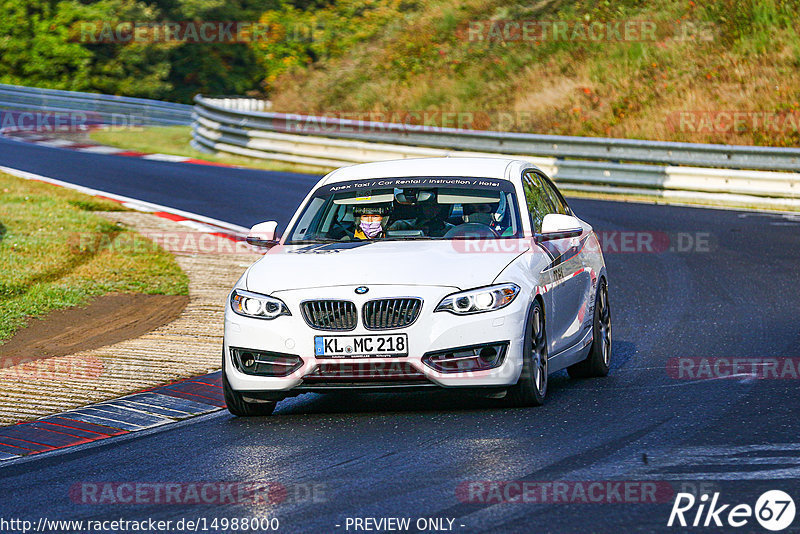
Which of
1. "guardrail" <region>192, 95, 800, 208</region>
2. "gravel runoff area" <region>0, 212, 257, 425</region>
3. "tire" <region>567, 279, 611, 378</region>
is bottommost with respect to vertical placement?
"guardrail" <region>192, 95, 800, 208</region>

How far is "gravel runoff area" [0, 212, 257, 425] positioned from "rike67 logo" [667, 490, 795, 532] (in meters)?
4.73

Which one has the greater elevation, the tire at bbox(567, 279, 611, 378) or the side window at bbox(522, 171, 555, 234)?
the side window at bbox(522, 171, 555, 234)

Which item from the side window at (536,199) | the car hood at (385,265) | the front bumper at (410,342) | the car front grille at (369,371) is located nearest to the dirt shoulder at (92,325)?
the car hood at (385,265)

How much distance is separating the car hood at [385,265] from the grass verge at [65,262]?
3880mm

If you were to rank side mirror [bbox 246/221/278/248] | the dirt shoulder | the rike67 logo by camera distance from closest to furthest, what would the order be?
the rike67 logo, side mirror [bbox 246/221/278/248], the dirt shoulder

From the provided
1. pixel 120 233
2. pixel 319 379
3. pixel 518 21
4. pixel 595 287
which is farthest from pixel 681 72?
pixel 319 379

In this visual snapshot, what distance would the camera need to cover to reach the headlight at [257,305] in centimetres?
824

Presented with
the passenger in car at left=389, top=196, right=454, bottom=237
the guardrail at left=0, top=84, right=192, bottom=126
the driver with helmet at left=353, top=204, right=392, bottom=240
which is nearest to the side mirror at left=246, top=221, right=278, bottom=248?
the driver with helmet at left=353, top=204, right=392, bottom=240

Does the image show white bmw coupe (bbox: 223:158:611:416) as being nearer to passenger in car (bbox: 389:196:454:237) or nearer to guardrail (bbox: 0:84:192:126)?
passenger in car (bbox: 389:196:454:237)

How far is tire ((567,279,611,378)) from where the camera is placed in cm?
975

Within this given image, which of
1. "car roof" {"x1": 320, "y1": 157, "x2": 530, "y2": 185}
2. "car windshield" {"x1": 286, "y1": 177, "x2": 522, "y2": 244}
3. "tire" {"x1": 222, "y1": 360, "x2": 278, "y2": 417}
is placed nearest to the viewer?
"tire" {"x1": 222, "y1": 360, "x2": 278, "y2": 417}

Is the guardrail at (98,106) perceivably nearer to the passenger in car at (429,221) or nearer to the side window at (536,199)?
the side window at (536,199)

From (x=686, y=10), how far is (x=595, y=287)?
25828 millimetres

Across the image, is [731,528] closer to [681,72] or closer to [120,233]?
[120,233]
